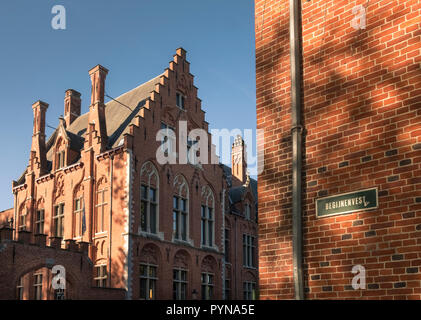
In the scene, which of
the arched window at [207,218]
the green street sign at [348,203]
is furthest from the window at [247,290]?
the green street sign at [348,203]

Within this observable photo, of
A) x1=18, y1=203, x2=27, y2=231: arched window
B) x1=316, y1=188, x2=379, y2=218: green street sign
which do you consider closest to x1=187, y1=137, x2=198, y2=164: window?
x1=18, y1=203, x2=27, y2=231: arched window

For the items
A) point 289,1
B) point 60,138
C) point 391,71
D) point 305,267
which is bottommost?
point 305,267

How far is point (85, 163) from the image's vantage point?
2608 centimetres

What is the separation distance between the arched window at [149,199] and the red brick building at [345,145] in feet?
63.6

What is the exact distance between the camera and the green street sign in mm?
4648

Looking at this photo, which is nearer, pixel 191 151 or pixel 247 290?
pixel 191 151

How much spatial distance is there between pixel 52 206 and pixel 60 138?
374 cm

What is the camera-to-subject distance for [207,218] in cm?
2898

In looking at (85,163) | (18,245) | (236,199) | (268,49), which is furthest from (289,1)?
(236,199)

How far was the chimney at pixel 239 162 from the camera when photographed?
141ft

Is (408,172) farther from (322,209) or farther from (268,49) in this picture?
(268,49)

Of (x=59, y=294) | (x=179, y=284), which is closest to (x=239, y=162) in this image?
(x=179, y=284)

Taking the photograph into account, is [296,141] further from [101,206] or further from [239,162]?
[239,162]

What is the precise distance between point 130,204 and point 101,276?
3.71m
